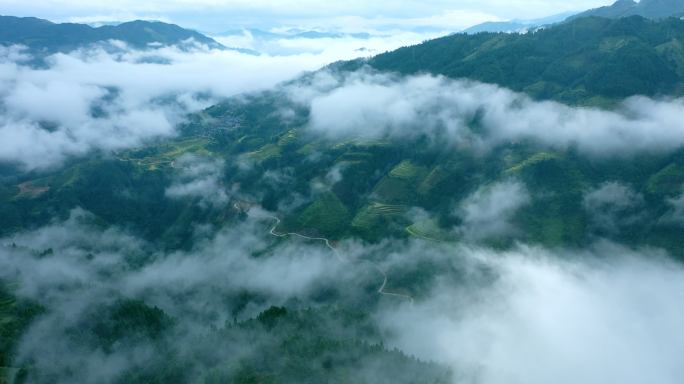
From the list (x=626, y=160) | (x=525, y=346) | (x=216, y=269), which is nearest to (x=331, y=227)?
(x=216, y=269)

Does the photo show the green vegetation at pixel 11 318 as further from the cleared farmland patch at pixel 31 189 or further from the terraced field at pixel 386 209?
the cleared farmland patch at pixel 31 189

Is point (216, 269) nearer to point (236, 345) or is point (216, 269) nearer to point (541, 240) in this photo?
point (236, 345)

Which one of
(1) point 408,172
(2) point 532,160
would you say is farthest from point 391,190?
(2) point 532,160

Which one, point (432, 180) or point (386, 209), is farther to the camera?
point (432, 180)

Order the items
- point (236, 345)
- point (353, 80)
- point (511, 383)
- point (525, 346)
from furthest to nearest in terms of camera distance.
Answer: point (353, 80), point (525, 346), point (236, 345), point (511, 383)

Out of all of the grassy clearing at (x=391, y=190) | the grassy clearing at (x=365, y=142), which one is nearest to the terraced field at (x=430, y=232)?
the grassy clearing at (x=391, y=190)

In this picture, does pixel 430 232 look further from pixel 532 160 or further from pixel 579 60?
pixel 579 60
